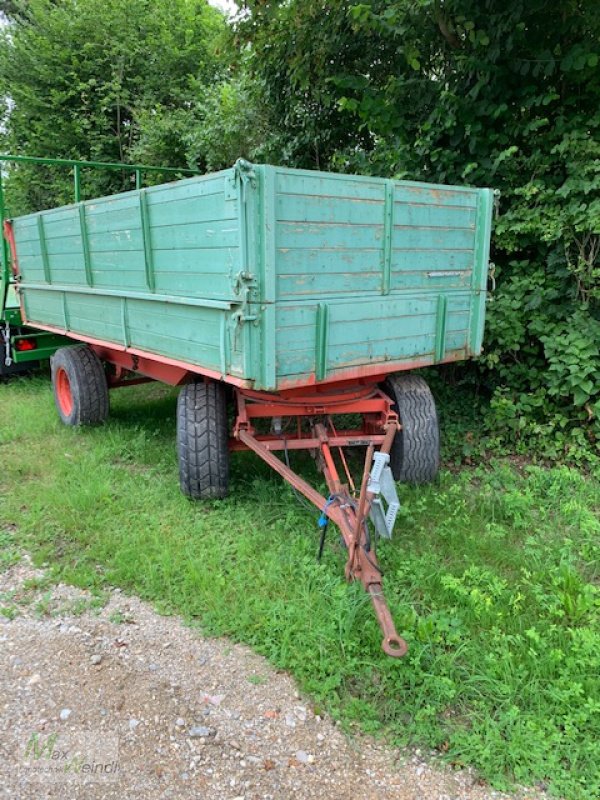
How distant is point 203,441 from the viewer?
397 cm

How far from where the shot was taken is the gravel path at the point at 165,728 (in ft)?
7.08

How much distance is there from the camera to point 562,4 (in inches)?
178

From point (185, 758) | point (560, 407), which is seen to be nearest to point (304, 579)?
point (185, 758)

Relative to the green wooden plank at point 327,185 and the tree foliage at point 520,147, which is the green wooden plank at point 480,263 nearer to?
the tree foliage at point 520,147

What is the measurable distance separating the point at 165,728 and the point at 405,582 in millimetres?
1408

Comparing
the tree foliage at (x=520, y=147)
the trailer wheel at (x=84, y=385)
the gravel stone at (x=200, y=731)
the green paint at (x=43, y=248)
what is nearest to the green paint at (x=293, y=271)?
the tree foliage at (x=520, y=147)

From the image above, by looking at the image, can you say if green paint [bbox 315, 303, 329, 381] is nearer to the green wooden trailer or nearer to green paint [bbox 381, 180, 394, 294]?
the green wooden trailer

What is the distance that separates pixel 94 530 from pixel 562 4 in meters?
5.02

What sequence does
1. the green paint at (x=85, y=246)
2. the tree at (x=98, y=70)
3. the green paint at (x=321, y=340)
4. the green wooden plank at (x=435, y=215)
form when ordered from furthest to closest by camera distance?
the tree at (x=98, y=70), the green paint at (x=85, y=246), the green wooden plank at (x=435, y=215), the green paint at (x=321, y=340)

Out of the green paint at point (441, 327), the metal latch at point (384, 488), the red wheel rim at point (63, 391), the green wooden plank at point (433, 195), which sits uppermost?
the green wooden plank at point (433, 195)

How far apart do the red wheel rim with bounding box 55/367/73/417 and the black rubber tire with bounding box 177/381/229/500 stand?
257 cm

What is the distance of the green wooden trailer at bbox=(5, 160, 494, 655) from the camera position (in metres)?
3.10

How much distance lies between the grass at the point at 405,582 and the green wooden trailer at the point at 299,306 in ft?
0.98

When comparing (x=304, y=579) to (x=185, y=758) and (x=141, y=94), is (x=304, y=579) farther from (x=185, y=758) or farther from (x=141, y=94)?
(x=141, y=94)
